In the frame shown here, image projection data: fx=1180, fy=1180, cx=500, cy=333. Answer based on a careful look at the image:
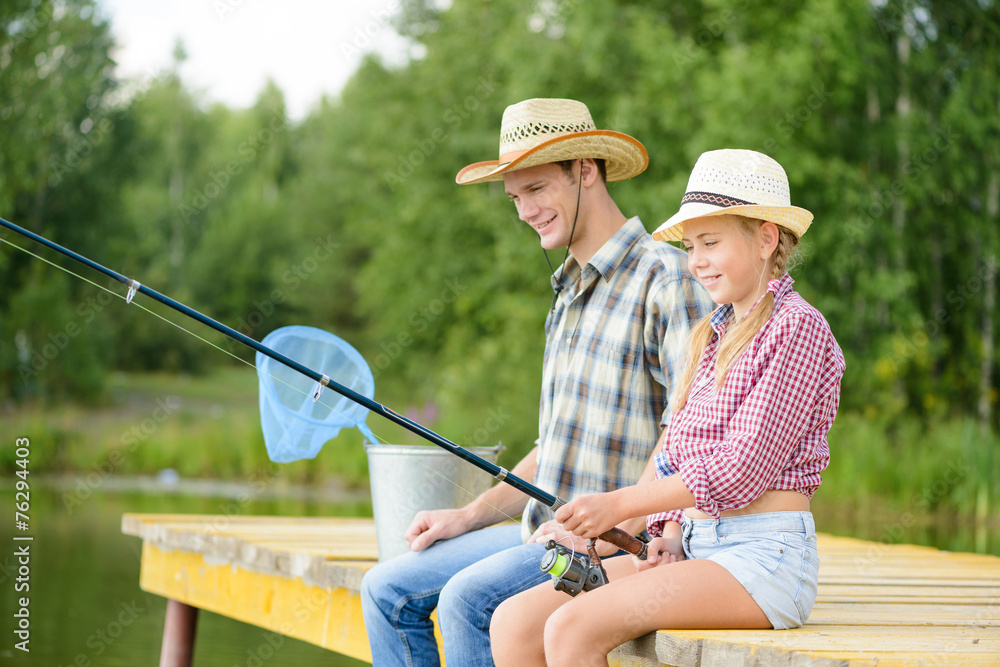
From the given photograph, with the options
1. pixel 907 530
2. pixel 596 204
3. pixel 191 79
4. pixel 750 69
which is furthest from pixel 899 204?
pixel 191 79

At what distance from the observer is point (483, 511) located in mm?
2492

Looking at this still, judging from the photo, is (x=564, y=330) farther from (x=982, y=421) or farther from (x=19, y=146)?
(x=19, y=146)

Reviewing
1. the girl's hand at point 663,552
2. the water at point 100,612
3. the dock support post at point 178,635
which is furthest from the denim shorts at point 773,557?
the water at point 100,612

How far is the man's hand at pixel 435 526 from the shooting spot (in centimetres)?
242

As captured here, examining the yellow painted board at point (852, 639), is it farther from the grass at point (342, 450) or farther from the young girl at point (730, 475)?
the grass at point (342, 450)

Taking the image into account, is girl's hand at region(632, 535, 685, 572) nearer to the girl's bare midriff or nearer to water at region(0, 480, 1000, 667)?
the girl's bare midriff

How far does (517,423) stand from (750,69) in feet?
12.9

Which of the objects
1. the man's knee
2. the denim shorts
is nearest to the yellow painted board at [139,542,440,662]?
the man's knee

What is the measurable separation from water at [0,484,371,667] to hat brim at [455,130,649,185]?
3.21 m

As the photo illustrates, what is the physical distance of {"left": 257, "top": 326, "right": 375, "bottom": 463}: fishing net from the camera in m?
2.40

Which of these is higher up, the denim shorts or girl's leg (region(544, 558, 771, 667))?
the denim shorts

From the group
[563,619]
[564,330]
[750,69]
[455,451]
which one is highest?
[750,69]

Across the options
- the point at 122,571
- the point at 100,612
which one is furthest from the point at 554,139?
the point at 122,571

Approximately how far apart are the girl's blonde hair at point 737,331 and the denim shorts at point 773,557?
236 millimetres
